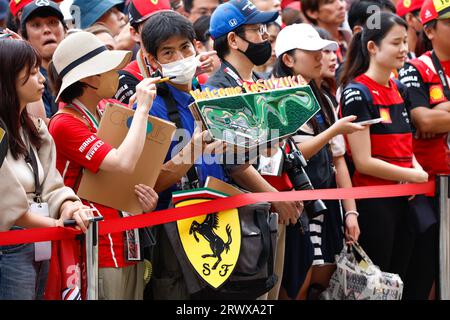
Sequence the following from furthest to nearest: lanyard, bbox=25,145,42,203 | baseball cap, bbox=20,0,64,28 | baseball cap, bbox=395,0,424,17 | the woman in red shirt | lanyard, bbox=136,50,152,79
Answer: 1. baseball cap, bbox=395,0,424,17
2. the woman in red shirt
3. baseball cap, bbox=20,0,64,28
4. lanyard, bbox=136,50,152,79
5. lanyard, bbox=25,145,42,203

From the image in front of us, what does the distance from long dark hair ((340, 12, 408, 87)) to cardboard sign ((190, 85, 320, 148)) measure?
1.47 meters

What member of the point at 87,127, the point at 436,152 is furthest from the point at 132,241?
the point at 436,152

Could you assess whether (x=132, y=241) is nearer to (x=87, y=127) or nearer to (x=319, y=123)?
(x=87, y=127)

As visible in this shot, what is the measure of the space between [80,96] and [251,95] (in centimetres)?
97

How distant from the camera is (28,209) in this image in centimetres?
482

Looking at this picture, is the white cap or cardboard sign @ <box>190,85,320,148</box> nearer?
cardboard sign @ <box>190,85,320,148</box>

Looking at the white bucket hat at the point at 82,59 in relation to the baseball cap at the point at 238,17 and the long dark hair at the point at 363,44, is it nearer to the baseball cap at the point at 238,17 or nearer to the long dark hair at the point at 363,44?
the baseball cap at the point at 238,17

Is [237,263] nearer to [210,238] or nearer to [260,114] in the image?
[210,238]

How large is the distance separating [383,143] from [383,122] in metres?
0.15

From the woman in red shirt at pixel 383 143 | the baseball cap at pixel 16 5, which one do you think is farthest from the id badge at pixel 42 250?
the woman in red shirt at pixel 383 143

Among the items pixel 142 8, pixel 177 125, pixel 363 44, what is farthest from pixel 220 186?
pixel 363 44

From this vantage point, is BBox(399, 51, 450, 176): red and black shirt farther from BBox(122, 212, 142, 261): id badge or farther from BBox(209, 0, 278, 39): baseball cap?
BBox(122, 212, 142, 261): id badge

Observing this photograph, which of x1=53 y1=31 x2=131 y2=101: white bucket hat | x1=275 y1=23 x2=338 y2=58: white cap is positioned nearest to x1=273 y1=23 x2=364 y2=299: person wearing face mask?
x1=275 y1=23 x2=338 y2=58: white cap

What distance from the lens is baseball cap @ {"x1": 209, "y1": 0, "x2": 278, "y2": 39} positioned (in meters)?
6.12
